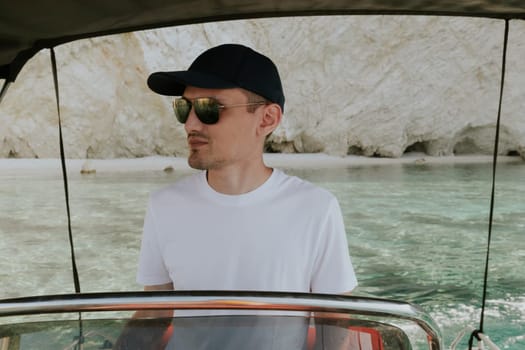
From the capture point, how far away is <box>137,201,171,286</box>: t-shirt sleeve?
50.9 inches

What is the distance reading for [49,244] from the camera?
7973 mm

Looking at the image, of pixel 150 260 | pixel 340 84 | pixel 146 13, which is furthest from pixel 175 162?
pixel 150 260

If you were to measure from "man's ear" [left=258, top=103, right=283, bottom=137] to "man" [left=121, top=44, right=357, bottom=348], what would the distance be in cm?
1

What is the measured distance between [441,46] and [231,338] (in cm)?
2014

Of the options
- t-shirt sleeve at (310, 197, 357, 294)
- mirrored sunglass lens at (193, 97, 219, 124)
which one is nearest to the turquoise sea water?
t-shirt sleeve at (310, 197, 357, 294)

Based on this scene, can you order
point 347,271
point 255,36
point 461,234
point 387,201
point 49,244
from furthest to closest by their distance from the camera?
point 255,36
point 387,201
point 461,234
point 49,244
point 347,271

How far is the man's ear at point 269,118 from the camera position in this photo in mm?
1316

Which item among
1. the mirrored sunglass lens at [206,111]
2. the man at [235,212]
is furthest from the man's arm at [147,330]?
the mirrored sunglass lens at [206,111]

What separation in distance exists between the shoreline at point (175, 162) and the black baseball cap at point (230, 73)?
1548 cm

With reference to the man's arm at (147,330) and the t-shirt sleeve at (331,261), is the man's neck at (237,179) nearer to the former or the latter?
the t-shirt sleeve at (331,261)

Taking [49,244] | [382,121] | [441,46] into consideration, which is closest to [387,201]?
[49,244]

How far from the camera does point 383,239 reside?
8312mm

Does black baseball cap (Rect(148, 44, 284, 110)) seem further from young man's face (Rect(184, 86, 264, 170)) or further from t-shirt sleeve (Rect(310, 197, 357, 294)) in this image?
t-shirt sleeve (Rect(310, 197, 357, 294))

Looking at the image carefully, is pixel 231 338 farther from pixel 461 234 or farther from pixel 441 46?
pixel 441 46
